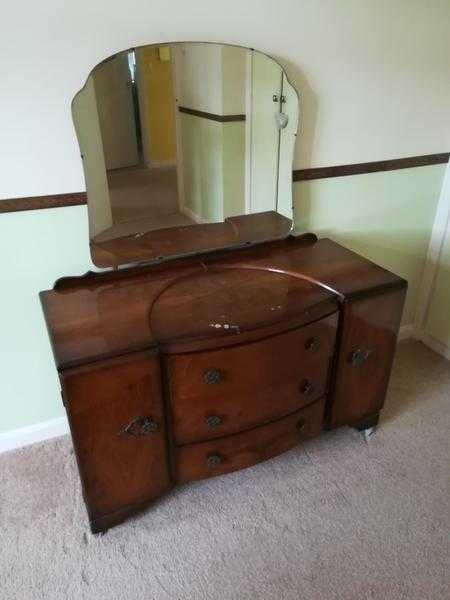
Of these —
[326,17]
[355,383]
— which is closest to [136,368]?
[355,383]

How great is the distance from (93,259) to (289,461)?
1019mm

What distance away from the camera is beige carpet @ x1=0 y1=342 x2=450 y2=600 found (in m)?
1.26

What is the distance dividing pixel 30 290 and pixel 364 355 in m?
1.14

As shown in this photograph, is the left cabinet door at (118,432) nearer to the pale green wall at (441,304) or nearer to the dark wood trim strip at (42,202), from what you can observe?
the dark wood trim strip at (42,202)

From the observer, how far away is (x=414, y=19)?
1585 millimetres

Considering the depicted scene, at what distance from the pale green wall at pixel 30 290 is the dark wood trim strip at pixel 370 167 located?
83 cm

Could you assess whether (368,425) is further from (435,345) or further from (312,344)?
(435,345)

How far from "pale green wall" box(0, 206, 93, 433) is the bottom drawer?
65cm

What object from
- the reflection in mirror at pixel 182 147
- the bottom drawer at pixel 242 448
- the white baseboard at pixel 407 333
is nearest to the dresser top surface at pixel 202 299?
the reflection in mirror at pixel 182 147

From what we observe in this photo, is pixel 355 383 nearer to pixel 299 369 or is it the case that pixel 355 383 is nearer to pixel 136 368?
pixel 299 369

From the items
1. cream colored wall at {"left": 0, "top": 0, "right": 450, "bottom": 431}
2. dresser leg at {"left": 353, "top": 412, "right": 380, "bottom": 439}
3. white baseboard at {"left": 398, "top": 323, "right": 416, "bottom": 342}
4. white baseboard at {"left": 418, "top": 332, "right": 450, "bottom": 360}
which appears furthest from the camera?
white baseboard at {"left": 398, "top": 323, "right": 416, "bottom": 342}

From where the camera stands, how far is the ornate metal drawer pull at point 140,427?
46.7 inches

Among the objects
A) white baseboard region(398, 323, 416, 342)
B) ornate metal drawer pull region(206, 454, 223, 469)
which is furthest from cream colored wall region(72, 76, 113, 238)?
white baseboard region(398, 323, 416, 342)

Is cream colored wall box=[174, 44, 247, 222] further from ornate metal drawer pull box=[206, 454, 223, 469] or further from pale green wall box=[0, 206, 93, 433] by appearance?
→ ornate metal drawer pull box=[206, 454, 223, 469]
